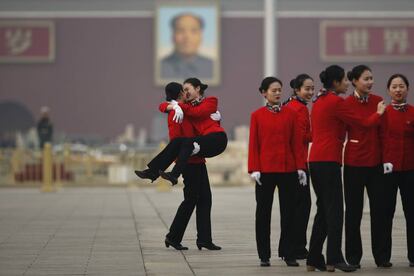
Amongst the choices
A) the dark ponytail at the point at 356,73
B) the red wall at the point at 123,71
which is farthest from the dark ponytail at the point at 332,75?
the red wall at the point at 123,71

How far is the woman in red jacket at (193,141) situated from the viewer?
12.6m

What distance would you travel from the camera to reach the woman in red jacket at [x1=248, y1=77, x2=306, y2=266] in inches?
442

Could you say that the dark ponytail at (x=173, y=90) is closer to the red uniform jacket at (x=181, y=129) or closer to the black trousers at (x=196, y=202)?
the red uniform jacket at (x=181, y=129)

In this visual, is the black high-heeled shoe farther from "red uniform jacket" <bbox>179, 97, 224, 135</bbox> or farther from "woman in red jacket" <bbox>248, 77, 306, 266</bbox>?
"red uniform jacket" <bbox>179, 97, 224, 135</bbox>

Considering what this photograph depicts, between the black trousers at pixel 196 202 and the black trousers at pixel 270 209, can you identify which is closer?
the black trousers at pixel 270 209

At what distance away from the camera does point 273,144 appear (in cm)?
1123

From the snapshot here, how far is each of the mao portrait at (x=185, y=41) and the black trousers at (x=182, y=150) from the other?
142 feet

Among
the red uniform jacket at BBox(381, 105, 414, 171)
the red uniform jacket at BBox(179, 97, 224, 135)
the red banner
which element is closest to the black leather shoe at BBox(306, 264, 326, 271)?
the red uniform jacket at BBox(381, 105, 414, 171)

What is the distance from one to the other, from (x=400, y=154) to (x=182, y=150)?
2.47m

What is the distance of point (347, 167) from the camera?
429 inches

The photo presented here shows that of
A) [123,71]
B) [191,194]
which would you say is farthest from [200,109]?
[123,71]

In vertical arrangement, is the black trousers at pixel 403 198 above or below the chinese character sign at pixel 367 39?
below

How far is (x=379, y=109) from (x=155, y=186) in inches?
843

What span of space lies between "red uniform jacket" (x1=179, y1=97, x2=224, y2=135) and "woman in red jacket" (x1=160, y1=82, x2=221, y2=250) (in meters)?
0.10
